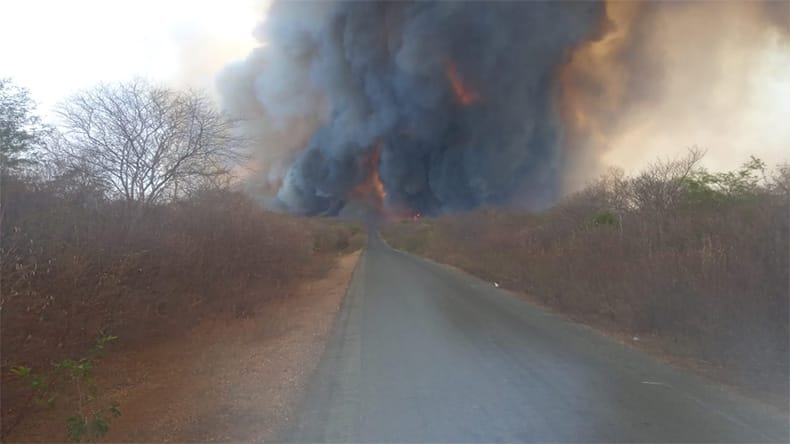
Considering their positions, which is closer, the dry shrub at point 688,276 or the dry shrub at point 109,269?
the dry shrub at point 109,269

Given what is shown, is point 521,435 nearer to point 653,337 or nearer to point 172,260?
point 653,337

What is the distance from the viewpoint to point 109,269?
7680 millimetres

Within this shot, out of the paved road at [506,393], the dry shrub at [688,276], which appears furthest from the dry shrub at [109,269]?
the dry shrub at [688,276]

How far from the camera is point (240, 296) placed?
13.4 m

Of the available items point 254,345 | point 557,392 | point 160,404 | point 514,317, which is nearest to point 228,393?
point 160,404

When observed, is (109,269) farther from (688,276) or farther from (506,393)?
(688,276)

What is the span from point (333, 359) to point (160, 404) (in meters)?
2.49

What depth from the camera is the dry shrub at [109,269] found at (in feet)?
17.8

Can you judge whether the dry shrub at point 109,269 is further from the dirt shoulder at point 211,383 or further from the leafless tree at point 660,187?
the leafless tree at point 660,187

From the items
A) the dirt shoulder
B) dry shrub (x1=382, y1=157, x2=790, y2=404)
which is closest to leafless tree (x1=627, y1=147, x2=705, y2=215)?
→ dry shrub (x1=382, y1=157, x2=790, y2=404)

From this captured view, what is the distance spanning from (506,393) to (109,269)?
540 cm

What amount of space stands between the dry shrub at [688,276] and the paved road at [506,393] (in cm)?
102

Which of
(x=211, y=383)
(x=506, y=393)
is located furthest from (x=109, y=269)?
(x=506, y=393)

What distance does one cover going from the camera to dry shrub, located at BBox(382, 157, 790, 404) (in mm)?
7406
